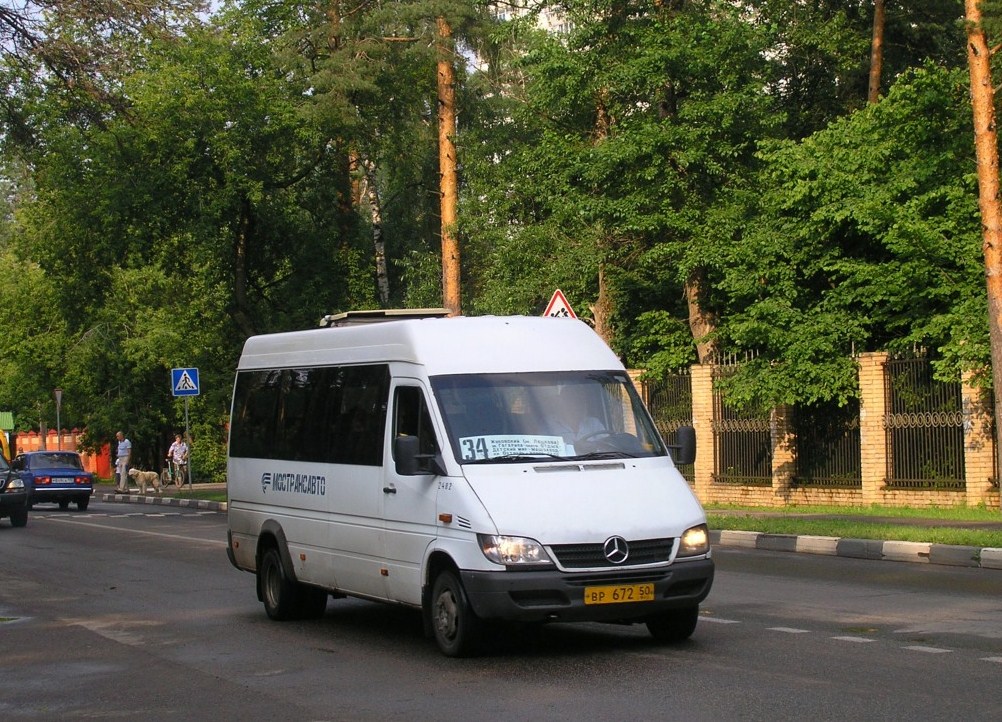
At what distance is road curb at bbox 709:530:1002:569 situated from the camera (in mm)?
17094

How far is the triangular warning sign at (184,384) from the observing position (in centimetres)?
3869

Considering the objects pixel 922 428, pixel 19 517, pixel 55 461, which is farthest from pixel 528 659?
pixel 55 461

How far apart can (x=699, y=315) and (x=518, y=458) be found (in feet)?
69.6

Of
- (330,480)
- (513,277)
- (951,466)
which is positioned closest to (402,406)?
(330,480)

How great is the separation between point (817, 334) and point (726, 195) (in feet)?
15.2

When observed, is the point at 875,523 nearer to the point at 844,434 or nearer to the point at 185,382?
the point at 844,434

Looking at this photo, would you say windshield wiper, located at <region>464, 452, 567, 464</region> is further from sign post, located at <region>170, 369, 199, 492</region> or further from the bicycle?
the bicycle

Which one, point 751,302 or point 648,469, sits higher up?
point 751,302

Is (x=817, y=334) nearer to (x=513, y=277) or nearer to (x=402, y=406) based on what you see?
(x=513, y=277)

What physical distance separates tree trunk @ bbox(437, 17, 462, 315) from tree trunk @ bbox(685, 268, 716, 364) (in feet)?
18.3

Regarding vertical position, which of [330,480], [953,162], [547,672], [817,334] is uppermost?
[953,162]

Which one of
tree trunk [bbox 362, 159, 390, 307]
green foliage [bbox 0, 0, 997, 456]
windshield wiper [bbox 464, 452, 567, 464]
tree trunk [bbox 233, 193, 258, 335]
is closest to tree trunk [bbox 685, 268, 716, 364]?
green foliage [bbox 0, 0, 997, 456]

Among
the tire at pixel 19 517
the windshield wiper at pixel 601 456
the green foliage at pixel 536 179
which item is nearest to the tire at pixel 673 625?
the windshield wiper at pixel 601 456

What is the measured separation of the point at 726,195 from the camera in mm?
29859
